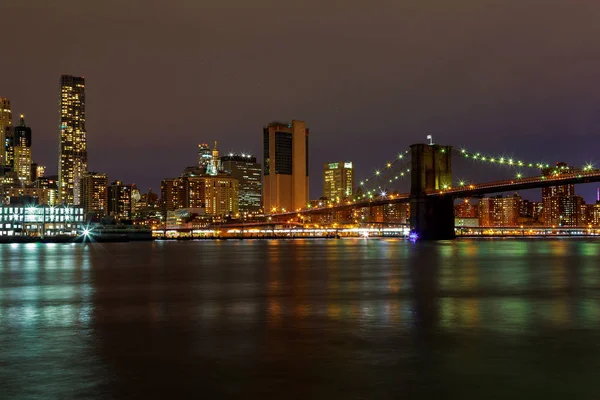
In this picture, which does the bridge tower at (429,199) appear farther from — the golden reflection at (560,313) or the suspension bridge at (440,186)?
the golden reflection at (560,313)

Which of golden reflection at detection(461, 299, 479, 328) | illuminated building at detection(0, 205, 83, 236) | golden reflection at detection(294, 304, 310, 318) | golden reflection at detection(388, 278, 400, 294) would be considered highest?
illuminated building at detection(0, 205, 83, 236)

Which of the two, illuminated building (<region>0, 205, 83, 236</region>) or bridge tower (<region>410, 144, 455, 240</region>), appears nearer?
bridge tower (<region>410, 144, 455, 240</region>)

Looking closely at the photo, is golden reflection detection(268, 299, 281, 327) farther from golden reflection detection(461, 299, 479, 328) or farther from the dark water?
golden reflection detection(461, 299, 479, 328)

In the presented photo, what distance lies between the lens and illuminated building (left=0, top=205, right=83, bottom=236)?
13025 cm

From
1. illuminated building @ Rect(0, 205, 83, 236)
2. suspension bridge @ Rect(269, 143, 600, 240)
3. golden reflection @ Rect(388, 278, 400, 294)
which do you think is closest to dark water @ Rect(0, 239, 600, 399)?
golden reflection @ Rect(388, 278, 400, 294)

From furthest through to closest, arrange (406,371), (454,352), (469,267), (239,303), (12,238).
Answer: (12,238) < (469,267) < (239,303) < (454,352) < (406,371)

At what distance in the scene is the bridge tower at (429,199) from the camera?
9481 centimetres

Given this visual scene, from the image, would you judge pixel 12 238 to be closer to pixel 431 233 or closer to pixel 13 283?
pixel 431 233

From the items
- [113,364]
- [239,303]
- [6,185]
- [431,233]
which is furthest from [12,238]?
[113,364]

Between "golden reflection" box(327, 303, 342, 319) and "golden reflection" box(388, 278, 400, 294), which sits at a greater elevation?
"golden reflection" box(327, 303, 342, 319)

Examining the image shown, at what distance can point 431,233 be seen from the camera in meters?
94.5

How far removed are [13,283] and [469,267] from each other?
22802 mm

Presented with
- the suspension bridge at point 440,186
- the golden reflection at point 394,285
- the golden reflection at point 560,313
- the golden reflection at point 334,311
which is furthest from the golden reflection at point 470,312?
the suspension bridge at point 440,186

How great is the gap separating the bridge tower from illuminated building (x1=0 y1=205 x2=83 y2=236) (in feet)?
233
